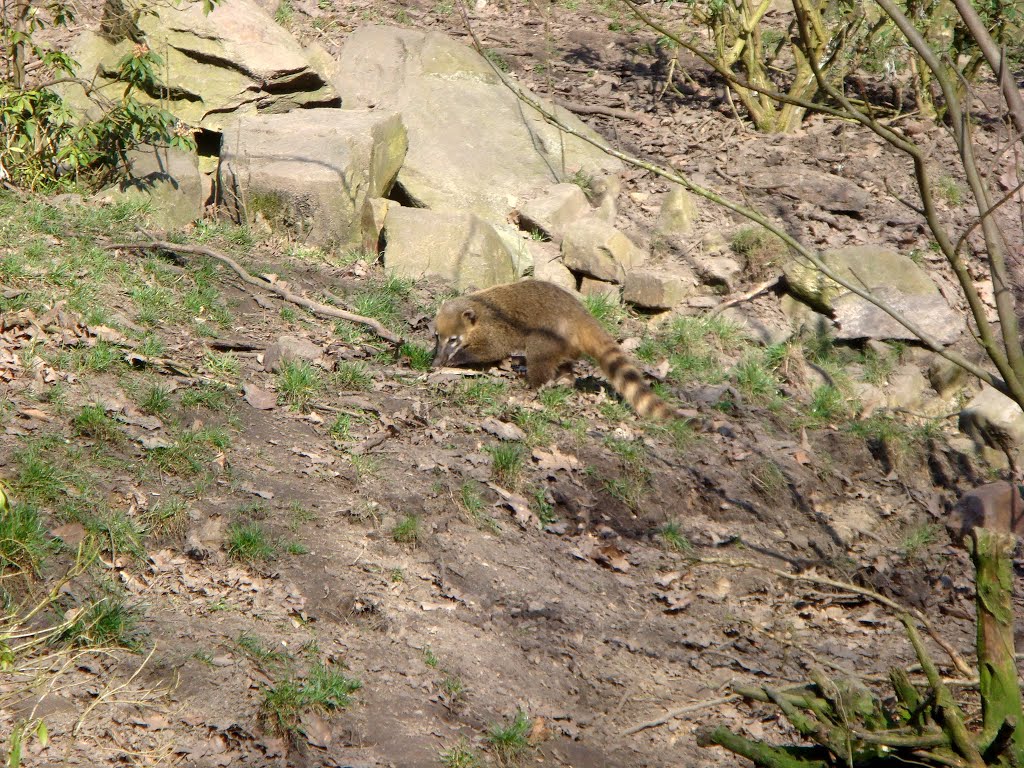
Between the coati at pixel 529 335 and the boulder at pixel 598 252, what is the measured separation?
158cm

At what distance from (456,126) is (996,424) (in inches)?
237

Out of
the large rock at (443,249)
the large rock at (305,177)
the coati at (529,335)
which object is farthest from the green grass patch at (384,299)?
the large rock at (305,177)

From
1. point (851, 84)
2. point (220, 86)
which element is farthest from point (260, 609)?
point (851, 84)

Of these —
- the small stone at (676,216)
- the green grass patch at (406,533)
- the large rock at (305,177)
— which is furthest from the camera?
the small stone at (676,216)

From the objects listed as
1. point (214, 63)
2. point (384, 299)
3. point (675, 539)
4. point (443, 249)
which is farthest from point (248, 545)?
point (214, 63)

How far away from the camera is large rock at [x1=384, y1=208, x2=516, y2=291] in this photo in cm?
873

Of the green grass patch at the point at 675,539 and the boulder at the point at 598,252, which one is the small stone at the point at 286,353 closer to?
the green grass patch at the point at 675,539

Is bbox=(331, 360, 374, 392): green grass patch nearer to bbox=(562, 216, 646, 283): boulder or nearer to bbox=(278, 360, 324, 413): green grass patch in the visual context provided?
bbox=(278, 360, 324, 413): green grass patch

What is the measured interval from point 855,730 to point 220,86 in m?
8.82

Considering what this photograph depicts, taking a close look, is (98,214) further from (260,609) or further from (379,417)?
(260,609)

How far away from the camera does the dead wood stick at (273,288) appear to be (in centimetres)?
751

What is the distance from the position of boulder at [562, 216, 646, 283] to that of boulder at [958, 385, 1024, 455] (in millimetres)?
3169

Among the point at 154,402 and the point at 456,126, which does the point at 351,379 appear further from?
the point at 456,126

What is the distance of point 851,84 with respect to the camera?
12.4m
